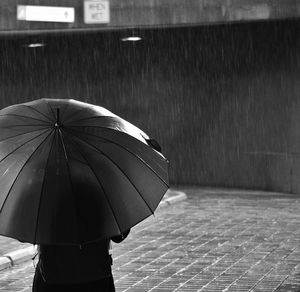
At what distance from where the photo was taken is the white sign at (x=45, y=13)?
15.0 m

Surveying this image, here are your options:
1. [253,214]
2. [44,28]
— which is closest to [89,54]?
[44,28]

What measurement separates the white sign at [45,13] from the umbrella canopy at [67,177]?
10.7 metres

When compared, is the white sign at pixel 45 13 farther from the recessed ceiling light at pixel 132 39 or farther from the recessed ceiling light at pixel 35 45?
the recessed ceiling light at pixel 35 45

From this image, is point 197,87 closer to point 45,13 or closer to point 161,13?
point 161,13

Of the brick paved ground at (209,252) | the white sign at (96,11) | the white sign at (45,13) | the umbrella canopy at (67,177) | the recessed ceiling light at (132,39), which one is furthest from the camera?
the recessed ceiling light at (132,39)

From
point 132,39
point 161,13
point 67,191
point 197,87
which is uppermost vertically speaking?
point 161,13

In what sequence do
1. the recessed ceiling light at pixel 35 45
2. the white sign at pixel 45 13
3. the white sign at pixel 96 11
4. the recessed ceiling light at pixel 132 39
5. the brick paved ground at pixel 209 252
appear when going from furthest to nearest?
the recessed ceiling light at pixel 35 45 < the recessed ceiling light at pixel 132 39 < the white sign at pixel 96 11 < the white sign at pixel 45 13 < the brick paved ground at pixel 209 252

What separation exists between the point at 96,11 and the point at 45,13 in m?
0.96

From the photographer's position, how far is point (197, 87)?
18469 millimetres

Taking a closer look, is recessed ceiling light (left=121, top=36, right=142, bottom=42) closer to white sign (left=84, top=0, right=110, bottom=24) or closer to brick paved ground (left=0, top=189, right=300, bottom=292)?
white sign (left=84, top=0, right=110, bottom=24)

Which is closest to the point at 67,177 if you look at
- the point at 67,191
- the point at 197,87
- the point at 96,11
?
the point at 67,191

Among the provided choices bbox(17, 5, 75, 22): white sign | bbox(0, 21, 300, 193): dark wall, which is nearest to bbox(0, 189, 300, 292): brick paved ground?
bbox(0, 21, 300, 193): dark wall

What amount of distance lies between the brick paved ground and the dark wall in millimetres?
2930

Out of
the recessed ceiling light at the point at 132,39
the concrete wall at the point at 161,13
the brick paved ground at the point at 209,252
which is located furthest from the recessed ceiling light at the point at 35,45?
the brick paved ground at the point at 209,252
